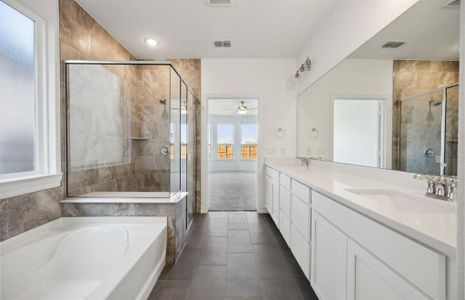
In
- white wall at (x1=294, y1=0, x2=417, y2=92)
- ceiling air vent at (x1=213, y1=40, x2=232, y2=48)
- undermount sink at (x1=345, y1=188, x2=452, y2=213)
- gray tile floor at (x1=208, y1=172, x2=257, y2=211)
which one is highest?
ceiling air vent at (x1=213, y1=40, x2=232, y2=48)

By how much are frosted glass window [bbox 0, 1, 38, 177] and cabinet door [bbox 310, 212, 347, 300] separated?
2.40 m

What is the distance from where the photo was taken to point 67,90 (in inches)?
89.5

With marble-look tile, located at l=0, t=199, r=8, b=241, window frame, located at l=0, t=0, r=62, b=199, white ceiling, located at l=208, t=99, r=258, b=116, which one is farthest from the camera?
white ceiling, located at l=208, t=99, r=258, b=116

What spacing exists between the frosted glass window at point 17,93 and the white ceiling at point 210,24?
0.82 metres

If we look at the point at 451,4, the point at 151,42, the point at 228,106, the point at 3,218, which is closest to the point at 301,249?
the point at 451,4

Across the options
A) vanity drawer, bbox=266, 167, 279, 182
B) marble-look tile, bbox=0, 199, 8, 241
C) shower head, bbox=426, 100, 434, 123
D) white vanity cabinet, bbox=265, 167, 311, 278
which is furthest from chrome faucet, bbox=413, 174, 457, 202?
marble-look tile, bbox=0, 199, 8, 241

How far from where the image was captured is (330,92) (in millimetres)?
2588

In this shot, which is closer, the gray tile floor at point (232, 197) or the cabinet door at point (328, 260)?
the cabinet door at point (328, 260)

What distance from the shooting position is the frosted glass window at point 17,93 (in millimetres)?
1698

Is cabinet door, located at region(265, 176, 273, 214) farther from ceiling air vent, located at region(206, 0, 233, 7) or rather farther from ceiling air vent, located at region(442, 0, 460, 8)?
ceiling air vent, located at region(442, 0, 460, 8)

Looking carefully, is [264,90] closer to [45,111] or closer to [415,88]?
[415,88]

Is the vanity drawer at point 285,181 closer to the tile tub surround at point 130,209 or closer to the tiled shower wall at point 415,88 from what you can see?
the tiled shower wall at point 415,88

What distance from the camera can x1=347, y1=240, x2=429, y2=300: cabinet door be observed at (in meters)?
0.84

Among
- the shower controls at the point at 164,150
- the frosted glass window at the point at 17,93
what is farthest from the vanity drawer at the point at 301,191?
the frosted glass window at the point at 17,93
